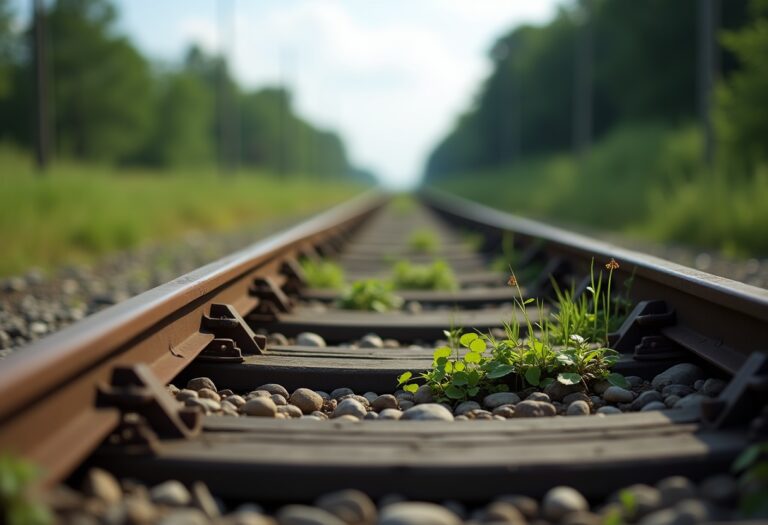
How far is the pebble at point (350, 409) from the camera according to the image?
2.33m

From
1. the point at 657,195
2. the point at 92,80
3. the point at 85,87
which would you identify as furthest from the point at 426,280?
the point at 92,80

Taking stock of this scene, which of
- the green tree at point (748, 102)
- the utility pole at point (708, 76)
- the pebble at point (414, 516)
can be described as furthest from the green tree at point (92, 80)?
the pebble at point (414, 516)

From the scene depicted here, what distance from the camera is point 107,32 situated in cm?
4762

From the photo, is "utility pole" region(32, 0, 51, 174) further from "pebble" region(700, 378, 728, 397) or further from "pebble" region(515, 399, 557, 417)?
"pebble" region(700, 378, 728, 397)

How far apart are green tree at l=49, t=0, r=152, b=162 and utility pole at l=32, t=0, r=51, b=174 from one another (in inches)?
1374

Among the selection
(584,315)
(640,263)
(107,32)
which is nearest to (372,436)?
(584,315)

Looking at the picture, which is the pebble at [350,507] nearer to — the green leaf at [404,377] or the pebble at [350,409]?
the pebble at [350,409]

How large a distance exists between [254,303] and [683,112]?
103 ft

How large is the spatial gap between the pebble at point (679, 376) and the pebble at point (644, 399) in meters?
0.15

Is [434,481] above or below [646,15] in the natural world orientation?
below

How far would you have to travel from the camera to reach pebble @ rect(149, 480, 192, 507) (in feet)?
5.17

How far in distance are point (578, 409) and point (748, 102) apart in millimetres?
10985

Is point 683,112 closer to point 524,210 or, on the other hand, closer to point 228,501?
point 524,210

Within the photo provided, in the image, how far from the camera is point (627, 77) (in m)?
34.2
